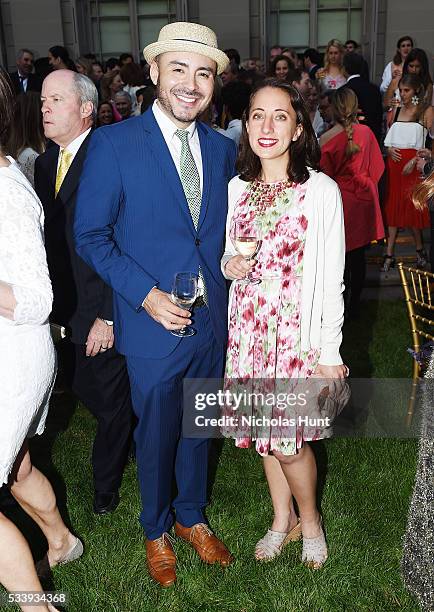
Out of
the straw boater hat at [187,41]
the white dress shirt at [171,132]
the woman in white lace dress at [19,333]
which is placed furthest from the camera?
the white dress shirt at [171,132]

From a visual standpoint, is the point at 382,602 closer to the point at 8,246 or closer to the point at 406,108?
the point at 8,246

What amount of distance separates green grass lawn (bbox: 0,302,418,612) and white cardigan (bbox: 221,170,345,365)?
39.5 inches

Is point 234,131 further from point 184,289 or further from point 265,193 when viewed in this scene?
point 184,289

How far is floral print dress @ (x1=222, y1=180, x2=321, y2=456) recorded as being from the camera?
9.31 ft

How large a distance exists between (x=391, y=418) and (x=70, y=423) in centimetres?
219

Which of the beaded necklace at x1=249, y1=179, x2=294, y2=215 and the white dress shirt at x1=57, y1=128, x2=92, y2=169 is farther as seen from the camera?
the white dress shirt at x1=57, y1=128, x2=92, y2=169

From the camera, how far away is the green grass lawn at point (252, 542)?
2.96 m

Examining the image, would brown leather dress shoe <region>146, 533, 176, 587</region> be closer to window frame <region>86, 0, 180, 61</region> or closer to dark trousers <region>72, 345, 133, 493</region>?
dark trousers <region>72, 345, 133, 493</region>

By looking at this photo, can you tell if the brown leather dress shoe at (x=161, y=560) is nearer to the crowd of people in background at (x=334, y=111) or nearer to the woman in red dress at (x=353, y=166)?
the crowd of people in background at (x=334, y=111)

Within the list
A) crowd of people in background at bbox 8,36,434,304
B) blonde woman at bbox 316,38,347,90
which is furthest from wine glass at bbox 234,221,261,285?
blonde woman at bbox 316,38,347,90

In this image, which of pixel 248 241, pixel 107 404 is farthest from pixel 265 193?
pixel 107 404

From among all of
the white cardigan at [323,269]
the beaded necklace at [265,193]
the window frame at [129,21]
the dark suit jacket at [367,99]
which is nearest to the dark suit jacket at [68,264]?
the beaded necklace at [265,193]

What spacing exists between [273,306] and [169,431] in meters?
0.73

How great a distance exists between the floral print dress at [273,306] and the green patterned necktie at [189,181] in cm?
18
